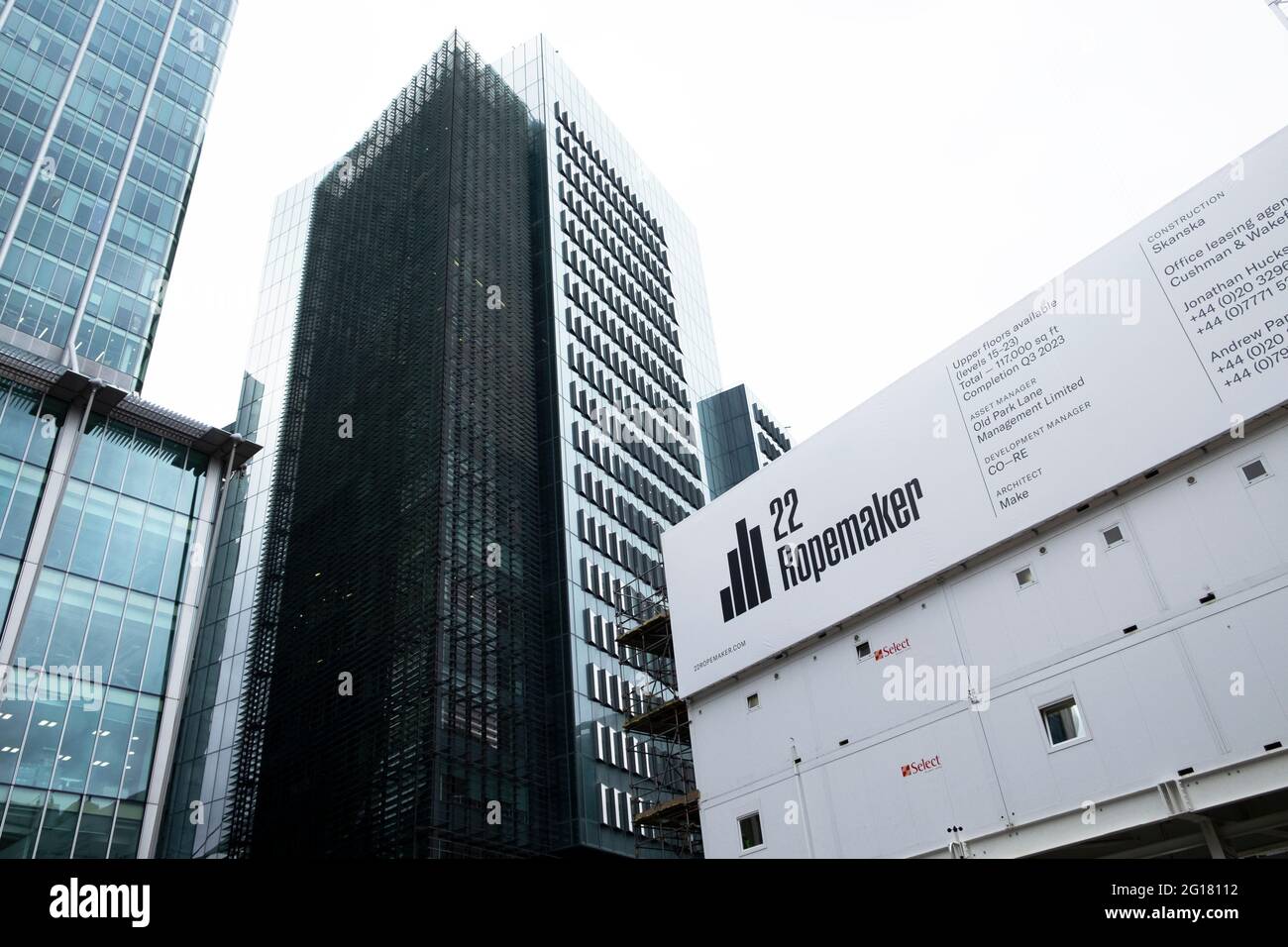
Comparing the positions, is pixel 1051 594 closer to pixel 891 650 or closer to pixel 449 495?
pixel 891 650

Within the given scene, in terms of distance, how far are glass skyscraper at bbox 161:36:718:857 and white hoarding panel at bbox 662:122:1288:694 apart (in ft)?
65.0

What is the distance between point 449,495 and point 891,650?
3041 centimetres

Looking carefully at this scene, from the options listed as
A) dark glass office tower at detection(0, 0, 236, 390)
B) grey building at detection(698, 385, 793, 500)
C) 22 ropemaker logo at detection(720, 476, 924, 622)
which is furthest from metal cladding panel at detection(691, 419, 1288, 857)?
grey building at detection(698, 385, 793, 500)

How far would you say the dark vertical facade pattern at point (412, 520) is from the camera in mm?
42531

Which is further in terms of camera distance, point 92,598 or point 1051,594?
point 92,598

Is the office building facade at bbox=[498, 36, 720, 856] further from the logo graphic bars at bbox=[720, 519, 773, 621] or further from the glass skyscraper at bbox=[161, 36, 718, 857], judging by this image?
the logo graphic bars at bbox=[720, 519, 773, 621]

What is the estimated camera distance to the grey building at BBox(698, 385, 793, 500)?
251 feet

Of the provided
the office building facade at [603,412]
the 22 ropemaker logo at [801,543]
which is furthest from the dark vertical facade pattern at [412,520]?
the 22 ropemaker logo at [801,543]

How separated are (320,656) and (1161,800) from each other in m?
41.2

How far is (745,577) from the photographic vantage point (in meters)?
28.2

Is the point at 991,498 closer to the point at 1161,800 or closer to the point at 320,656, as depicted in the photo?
the point at 1161,800

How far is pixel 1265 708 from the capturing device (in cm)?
1673

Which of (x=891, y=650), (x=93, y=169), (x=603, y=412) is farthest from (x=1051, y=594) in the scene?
(x=93, y=169)
